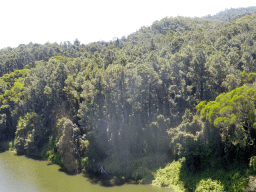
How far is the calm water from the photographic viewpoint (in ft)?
102

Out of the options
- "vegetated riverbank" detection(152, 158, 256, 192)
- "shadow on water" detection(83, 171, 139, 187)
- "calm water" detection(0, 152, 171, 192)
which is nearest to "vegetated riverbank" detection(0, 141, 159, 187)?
"shadow on water" detection(83, 171, 139, 187)

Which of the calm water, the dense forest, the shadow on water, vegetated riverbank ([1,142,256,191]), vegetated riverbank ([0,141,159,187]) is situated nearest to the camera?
Answer: vegetated riverbank ([1,142,256,191])

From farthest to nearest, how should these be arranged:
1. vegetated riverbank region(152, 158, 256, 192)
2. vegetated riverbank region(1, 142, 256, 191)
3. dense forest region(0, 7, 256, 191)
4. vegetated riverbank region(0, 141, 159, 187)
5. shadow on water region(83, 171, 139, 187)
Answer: shadow on water region(83, 171, 139, 187)
vegetated riverbank region(0, 141, 159, 187)
dense forest region(0, 7, 256, 191)
vegetated riverbank region(1, 142, 256, 191)
vegetated riverbank region(152, 158, 256, 192)

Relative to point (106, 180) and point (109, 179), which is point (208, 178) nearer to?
point (109, 179)

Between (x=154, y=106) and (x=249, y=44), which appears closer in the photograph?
(x=154, y=106)

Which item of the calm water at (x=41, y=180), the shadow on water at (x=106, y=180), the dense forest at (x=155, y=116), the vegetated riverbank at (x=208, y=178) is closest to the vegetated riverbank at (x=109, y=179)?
the shadow on water at (x=106, y=180)

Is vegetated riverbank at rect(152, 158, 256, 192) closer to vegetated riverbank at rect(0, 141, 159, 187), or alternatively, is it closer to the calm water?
vegetated riverbank at rect(0, 141, 159, 187)

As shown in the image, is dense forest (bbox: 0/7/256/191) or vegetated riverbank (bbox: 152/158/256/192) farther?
dense forest (bbox: 0/7/256/191)

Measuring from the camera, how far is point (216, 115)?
2731 cm

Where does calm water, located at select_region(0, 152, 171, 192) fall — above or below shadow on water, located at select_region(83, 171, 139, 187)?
below

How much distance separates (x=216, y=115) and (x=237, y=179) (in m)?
7.72

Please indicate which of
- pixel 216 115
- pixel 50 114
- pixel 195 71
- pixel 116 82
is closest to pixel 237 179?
pixel 216 115

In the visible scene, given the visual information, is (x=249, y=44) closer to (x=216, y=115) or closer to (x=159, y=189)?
(x=216, y=115)

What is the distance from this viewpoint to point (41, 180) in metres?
35.3
